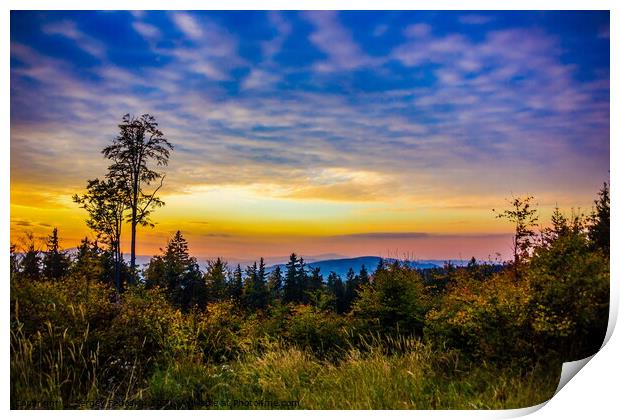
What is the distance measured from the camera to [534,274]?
568 cm

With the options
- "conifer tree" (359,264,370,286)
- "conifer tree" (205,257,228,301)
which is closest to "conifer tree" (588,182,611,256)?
"conifer tree" (359,264,370,286)

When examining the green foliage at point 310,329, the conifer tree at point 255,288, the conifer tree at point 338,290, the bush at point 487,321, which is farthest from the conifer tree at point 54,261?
the bush at point 487,321

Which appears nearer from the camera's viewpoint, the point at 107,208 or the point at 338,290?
the point at 107,208

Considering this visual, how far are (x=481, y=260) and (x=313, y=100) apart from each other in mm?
2382

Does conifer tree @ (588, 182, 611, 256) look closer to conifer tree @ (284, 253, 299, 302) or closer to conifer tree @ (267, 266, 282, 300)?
conifer tree @ (284, 253, 299, 302)

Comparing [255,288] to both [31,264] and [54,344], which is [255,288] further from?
[31,264]

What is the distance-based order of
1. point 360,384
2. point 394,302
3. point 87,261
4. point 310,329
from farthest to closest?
point 394,302 < point 310,329 < point 87,261 < point 360,384

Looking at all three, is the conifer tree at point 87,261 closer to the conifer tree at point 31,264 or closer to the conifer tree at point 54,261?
the conifer tree at point 54,261

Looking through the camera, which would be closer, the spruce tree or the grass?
the grass

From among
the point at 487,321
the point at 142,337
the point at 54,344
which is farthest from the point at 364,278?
the point at 54,344

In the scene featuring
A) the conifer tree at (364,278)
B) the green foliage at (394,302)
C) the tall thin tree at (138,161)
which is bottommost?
the green foliage at (394,302)

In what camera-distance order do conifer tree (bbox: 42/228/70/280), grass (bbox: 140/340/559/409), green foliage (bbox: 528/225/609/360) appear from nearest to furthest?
grass (bbox: 140/340/559/409)
green foliage (bbox: 528/225/609/360)
conifer tree (bbox: 42/228/70/280)
